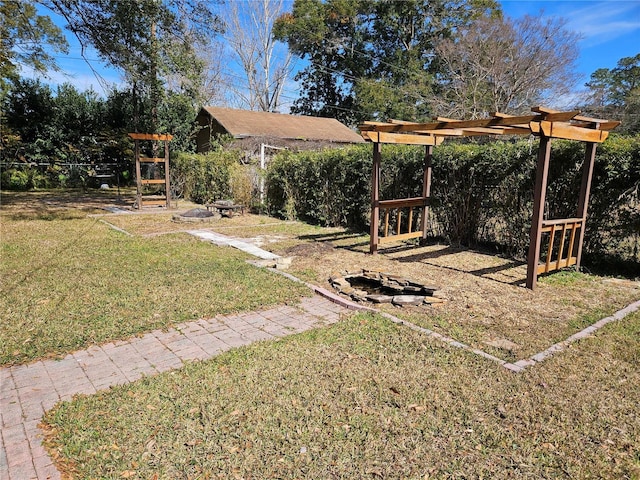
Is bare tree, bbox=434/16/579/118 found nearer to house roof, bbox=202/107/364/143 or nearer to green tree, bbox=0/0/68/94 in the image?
house roof, bbox=202/107/364/143

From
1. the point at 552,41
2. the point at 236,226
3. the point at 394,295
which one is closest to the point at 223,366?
the point at 394,295

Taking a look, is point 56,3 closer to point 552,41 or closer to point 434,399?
point 434,399

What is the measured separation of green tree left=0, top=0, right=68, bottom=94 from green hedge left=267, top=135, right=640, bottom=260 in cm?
960

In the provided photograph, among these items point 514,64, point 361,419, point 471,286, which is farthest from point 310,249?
point 514,64

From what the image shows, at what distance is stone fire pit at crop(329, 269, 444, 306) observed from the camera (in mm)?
4652

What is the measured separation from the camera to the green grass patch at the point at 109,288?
145 inches

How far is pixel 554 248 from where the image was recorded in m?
6.46

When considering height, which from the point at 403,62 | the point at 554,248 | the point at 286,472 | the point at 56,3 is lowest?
the point at 286,472

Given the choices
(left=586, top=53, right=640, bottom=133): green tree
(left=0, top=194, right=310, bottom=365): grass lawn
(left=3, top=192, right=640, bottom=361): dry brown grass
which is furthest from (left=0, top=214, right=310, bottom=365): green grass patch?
(left=586, top=53, right=640, bottom=133): green tree

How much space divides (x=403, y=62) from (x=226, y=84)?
13.3m

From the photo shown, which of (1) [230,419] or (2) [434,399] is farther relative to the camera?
(2) [434,399]

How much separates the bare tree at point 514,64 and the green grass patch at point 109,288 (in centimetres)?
1777

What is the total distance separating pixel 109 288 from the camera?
4887 millimetres

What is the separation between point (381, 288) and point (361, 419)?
2872 mm
